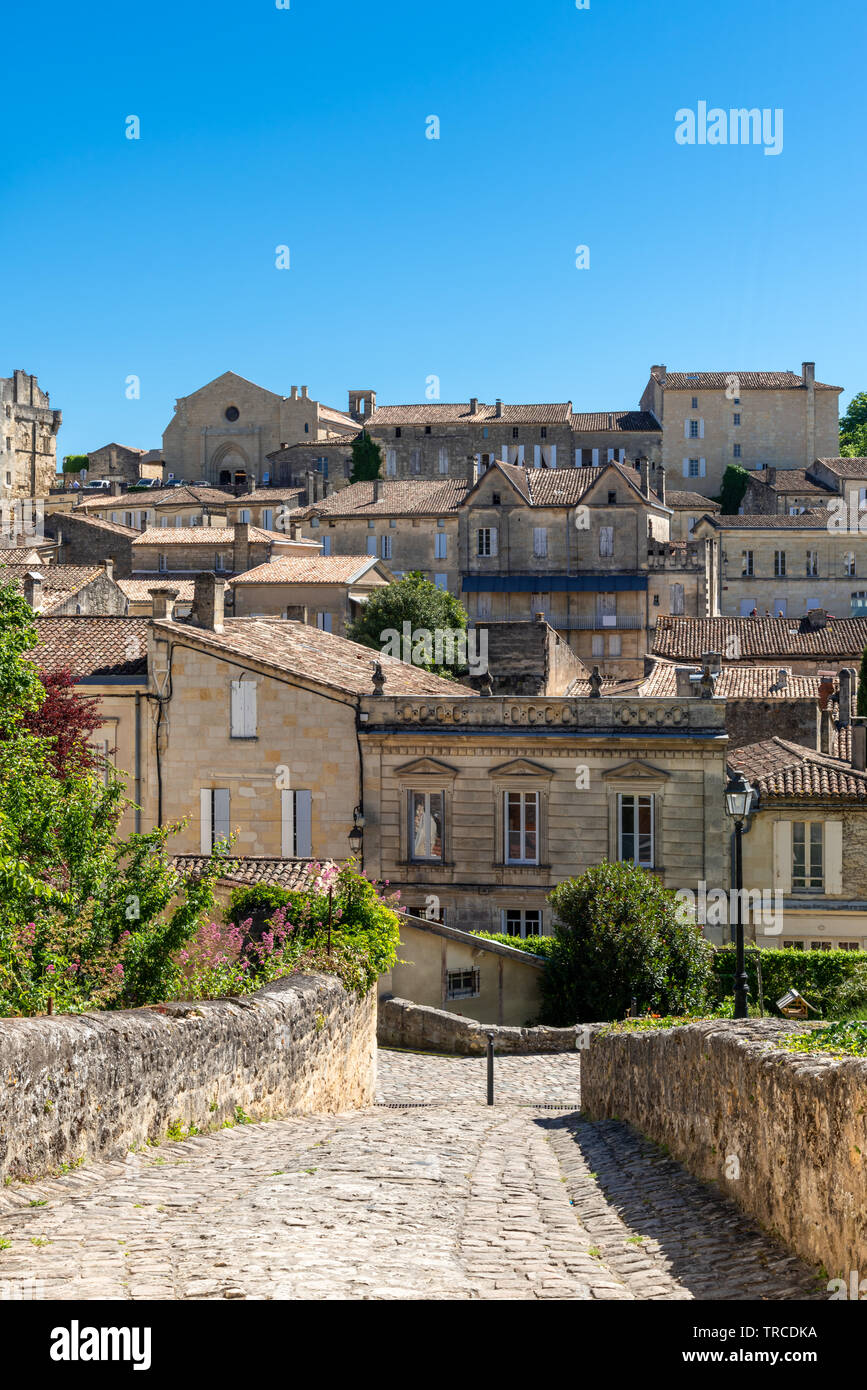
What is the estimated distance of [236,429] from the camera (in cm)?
11750

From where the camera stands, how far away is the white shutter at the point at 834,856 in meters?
30.5

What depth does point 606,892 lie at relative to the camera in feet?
85.1

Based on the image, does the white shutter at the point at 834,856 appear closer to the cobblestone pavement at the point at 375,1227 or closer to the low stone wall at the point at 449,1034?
the low stone wall at the point at 449,1034

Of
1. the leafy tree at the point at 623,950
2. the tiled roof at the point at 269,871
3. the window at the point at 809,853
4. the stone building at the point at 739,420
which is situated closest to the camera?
the tiled roof at the point at 269,871

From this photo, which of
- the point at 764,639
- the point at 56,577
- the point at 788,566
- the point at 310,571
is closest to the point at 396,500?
the point at 310,571

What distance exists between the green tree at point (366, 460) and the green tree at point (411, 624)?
40.5m

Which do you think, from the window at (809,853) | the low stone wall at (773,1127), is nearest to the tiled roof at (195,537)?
the window at (809,853)

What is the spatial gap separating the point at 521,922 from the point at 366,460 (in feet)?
260

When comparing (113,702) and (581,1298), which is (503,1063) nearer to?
(113,702)

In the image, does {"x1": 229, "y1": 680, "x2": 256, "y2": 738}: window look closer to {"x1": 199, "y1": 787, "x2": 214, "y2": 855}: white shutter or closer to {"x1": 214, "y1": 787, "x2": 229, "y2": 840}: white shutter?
{"x1": 214, "y1": 787, "x2": 229, "y2": 840}: white shutter

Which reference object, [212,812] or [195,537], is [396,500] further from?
[212,812]

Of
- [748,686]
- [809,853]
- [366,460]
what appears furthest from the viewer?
[366,460]
